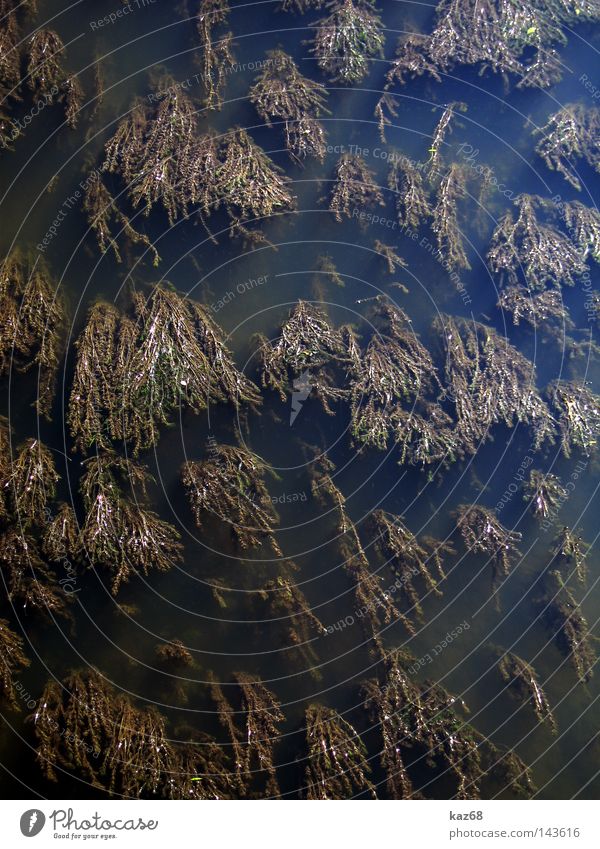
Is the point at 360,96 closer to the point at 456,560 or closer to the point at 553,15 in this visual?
the point at 553,15

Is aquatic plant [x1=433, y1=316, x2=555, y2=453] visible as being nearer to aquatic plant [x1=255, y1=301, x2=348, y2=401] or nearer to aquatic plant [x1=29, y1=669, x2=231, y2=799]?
aquatic plant [x1=255, y1=301, x2=348, y2=401]

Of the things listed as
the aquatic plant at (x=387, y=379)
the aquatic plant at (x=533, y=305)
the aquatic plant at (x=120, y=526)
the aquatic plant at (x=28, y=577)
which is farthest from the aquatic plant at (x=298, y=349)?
the aquatic plant at (x=28, y=577)

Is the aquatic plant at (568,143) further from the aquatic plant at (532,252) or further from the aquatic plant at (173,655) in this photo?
the aquatic plant at (173,655)

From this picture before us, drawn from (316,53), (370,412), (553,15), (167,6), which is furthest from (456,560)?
(167,6)

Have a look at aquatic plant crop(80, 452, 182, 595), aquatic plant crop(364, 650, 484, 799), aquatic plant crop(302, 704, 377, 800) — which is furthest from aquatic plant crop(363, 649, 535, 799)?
aquatic plant crop(80, 452, 182, 595)

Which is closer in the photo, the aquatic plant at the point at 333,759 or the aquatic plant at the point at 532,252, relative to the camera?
the aquatic plant at the point at 333,759

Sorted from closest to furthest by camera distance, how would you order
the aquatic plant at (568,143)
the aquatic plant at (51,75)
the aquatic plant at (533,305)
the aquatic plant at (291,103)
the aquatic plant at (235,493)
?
1. the aquatic plant at (235,493)
2. the aquatic plant at (51,75)
3. the aquatic plant at (291,103)
4. the aquatic plant at (533,305)
5. the aquatic plant at (568,143)
